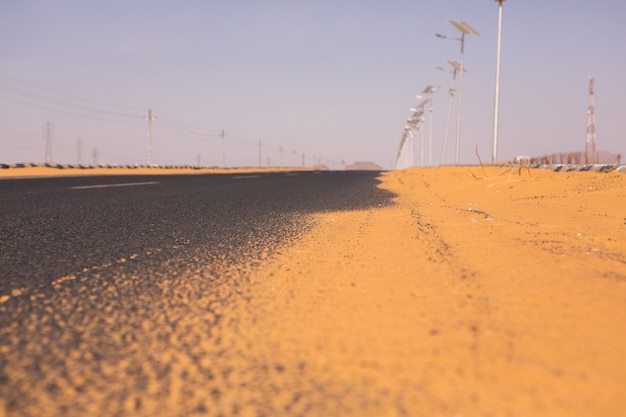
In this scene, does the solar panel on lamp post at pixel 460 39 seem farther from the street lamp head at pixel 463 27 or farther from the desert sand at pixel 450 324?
the desert sand at pixel 450 324

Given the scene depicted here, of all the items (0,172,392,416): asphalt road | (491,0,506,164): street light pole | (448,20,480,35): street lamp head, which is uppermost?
(448,20,480,35): street lamp head

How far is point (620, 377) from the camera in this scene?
1.83 m

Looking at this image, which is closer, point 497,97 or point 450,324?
point 450,324

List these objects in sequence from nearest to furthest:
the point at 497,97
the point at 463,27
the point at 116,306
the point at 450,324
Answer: the point at 450,324, the point at 116,306, the point at 497,97, the point at 463,27

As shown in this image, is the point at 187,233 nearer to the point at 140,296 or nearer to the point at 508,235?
the point at 140,296

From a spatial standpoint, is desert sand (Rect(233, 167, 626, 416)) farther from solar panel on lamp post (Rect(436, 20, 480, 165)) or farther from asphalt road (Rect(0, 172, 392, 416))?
solar panel on lamp post (Rect(436, 20, 480, 165))

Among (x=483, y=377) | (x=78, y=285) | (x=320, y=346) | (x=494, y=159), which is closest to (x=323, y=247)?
(x=78, y=285)

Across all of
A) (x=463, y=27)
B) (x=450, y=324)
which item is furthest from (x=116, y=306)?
(x=463, y=27)

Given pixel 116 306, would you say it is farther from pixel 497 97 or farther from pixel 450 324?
pixel 497 97

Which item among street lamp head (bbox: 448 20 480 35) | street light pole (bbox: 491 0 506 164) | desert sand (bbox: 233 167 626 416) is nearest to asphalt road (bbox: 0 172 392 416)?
desert sand (bbox: 233 167 626 416)

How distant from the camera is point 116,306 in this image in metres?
2.80

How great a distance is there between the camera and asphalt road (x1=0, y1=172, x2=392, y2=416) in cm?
178

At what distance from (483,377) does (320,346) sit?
2.22 feet

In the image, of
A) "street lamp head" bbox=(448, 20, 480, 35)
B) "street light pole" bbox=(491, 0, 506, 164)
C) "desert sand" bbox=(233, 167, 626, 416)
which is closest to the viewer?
"desert sand" bbox=(233, 167, 626, 416)
